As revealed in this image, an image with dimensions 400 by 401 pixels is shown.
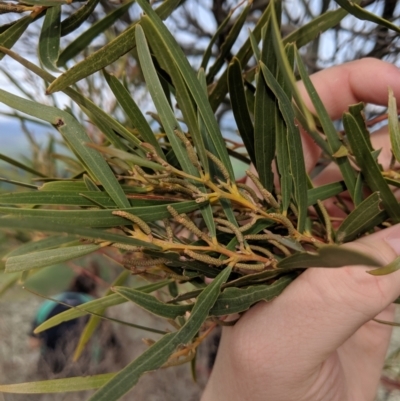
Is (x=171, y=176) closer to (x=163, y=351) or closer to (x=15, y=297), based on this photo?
(x=163, y=351)

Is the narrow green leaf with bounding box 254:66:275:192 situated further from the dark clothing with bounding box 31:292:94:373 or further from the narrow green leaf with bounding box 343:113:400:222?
the dark clothing with bounding box 31:292:94:373

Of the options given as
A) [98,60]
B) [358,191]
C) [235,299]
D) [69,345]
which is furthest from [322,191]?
[69,345]

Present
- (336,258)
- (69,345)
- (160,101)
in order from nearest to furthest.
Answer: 1. (336,258)
2. (160,101)
3. (69,345)

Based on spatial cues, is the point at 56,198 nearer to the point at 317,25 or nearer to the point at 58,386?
the point at 58,386

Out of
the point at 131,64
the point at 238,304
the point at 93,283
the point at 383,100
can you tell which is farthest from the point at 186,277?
the point at 93,283

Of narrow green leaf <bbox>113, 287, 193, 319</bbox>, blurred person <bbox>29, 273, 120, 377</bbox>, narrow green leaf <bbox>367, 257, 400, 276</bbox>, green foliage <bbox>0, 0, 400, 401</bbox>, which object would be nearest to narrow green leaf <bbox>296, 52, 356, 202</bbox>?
green foliage <bbox>0, 0, 400, 401</bbox>

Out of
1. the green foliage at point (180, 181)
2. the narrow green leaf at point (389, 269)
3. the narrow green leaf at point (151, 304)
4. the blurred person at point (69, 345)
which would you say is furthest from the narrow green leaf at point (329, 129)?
the blurred person at point (69, 345)
